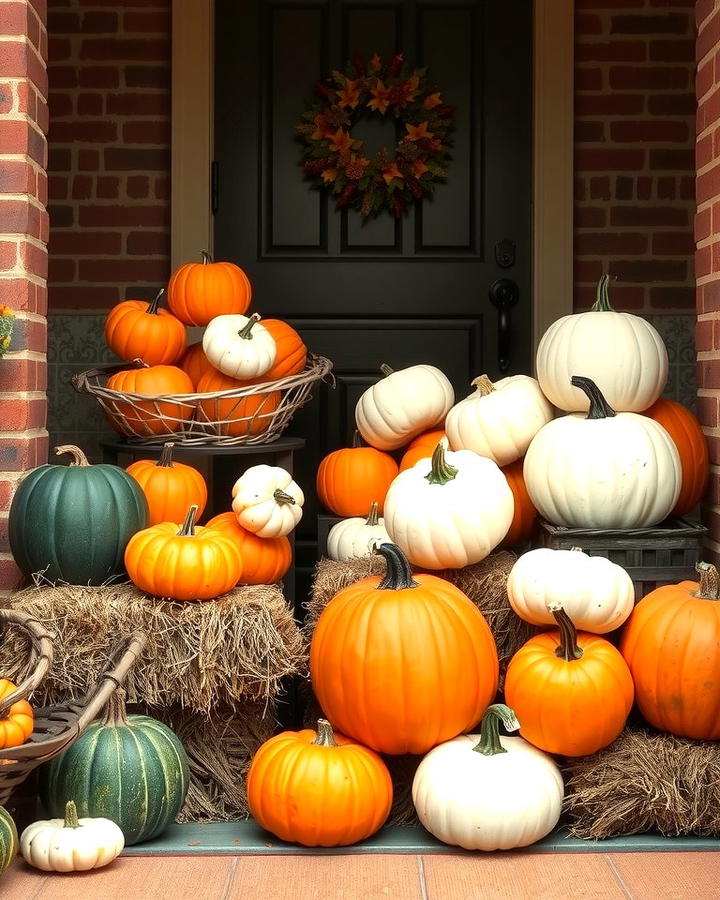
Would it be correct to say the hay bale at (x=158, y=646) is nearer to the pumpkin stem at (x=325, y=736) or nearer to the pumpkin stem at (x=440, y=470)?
the pumpkin stem at (x=325, y=736)

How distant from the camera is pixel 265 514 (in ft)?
9.41

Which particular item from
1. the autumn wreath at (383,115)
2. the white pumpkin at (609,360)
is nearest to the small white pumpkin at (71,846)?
the white pumpkin at (609,360)

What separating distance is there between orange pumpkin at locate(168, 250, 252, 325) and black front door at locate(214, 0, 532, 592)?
0.69 metres

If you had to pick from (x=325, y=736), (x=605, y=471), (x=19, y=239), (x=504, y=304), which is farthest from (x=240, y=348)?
(x=504, y=304)

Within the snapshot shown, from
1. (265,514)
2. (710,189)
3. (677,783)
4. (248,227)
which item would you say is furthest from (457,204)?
(677,783)

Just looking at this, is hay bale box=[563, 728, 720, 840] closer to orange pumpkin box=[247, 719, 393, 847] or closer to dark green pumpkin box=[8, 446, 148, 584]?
orange pumpkin box=[247, 719, 393, 847]

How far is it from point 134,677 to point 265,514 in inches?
20.0

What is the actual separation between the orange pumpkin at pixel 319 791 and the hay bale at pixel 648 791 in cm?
42

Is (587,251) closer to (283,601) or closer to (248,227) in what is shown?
(248,227)

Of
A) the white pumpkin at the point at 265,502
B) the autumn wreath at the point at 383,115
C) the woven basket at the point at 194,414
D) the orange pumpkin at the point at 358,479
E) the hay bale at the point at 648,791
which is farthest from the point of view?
the autumn wreath at the point at 383,115

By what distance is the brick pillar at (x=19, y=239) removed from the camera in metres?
2.78

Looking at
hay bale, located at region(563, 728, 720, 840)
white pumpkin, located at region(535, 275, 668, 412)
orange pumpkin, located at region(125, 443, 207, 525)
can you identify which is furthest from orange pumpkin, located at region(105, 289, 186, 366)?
hay bale, located at region(563, 728, 720, 840)

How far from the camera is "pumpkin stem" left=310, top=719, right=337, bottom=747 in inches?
96.7

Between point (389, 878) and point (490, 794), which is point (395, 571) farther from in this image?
point (389, 878)
